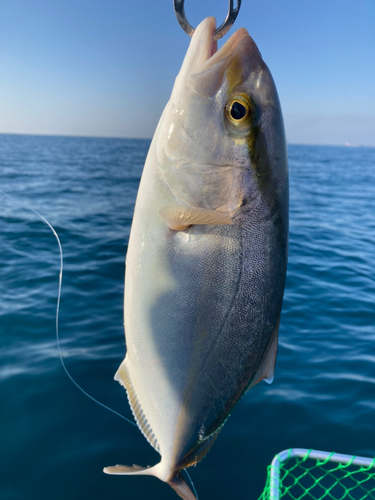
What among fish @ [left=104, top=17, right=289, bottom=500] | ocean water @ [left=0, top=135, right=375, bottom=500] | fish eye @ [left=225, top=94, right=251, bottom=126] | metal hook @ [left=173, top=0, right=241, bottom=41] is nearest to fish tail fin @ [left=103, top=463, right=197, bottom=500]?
fish @ [left=104, top=17, right=289, bottom=500]

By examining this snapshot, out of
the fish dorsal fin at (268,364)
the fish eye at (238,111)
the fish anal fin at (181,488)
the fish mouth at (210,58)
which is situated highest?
the fish mouth at (210,58)

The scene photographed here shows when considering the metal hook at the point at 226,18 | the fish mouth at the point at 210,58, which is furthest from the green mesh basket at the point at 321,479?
the metal hook at the point at 226,18

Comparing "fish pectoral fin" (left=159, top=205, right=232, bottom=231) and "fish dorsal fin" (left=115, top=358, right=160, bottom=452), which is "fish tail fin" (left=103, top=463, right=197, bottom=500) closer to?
"fish dorsal fin" (left=115, top=358, right=160, bottom=452)

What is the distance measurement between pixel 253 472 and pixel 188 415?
2205 mm

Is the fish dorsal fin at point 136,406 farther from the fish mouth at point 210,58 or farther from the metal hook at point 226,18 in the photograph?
the metal hook at point 226,18

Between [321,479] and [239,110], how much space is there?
3089 mm

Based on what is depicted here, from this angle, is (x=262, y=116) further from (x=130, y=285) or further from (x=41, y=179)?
(x=41, y=179)

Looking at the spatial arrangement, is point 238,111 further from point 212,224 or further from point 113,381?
point 113,381

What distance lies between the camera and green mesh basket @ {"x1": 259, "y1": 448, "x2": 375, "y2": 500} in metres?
2.35

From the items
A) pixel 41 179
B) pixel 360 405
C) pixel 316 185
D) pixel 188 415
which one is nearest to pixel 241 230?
pixel 188 415

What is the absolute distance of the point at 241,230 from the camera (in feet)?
3.84

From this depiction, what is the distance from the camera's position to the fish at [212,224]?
1183 mm

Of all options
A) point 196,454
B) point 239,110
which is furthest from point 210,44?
point 196,454

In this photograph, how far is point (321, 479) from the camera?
9.96ft
